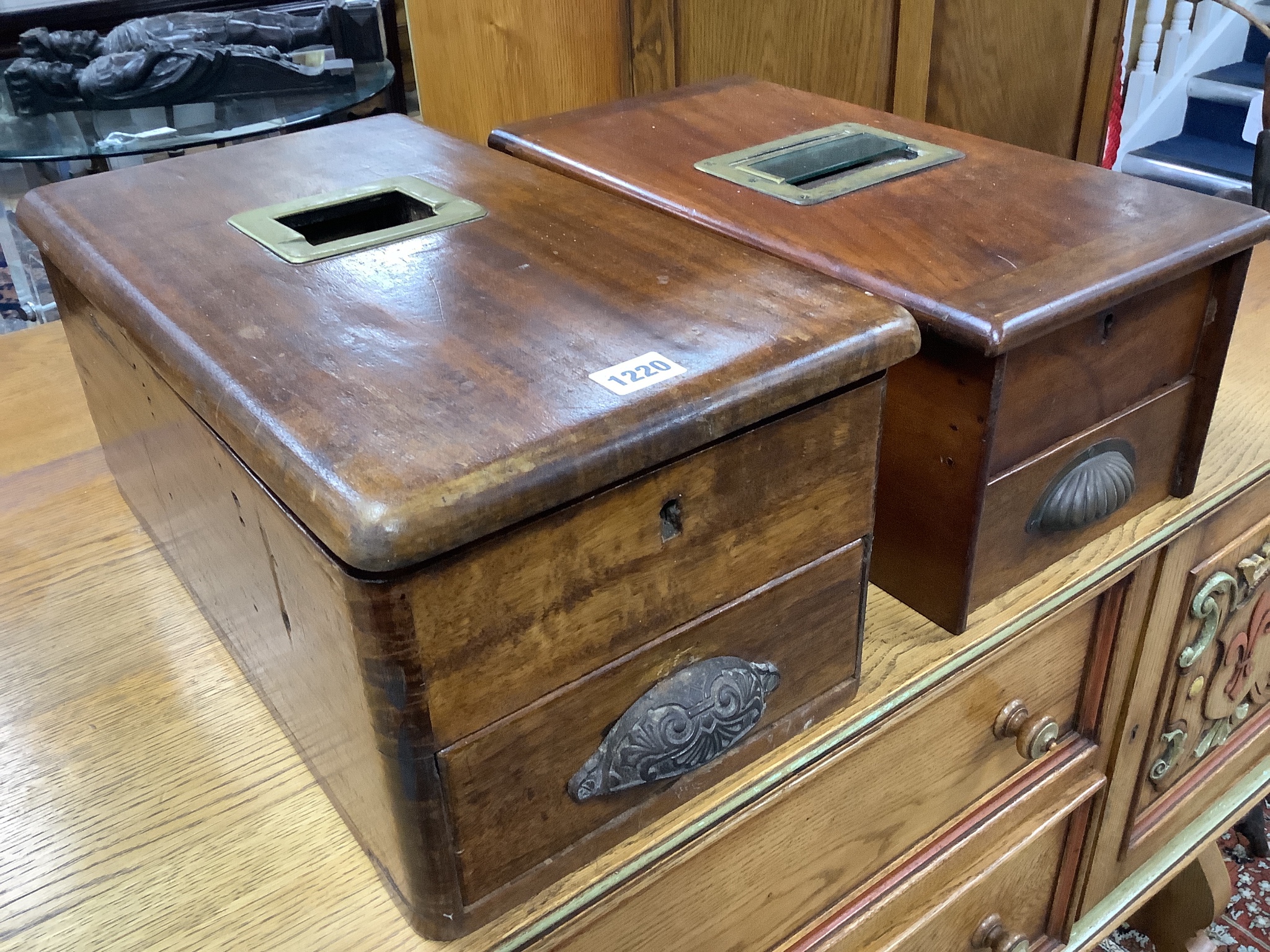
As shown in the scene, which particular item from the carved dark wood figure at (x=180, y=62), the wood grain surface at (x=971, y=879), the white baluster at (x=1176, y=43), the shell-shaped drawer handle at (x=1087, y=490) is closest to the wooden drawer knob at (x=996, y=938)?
the wood grain surface at (x=971, y=879)

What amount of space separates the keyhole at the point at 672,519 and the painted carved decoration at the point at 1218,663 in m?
0.54

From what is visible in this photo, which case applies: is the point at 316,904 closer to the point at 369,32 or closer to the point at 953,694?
the point at 953,694

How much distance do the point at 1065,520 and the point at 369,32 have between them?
8.53 feet

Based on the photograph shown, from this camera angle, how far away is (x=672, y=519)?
0.49m

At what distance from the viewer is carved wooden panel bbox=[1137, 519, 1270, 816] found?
87 cm

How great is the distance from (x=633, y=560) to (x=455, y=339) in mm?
138

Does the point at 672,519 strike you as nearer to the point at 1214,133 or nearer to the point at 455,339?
the point at 455,339

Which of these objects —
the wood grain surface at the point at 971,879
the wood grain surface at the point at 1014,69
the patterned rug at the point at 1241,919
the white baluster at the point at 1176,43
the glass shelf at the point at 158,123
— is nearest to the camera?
Result: the wood grain surface at the point at 971,879

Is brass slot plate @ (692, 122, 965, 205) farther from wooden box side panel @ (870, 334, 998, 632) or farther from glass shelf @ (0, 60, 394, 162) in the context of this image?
glass shelf @ (0, 60, 394, 162)

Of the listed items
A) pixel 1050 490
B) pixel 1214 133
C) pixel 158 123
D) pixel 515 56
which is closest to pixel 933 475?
pixel 1050 490

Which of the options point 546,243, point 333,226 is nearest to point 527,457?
point 546,243

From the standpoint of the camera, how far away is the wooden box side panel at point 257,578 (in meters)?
0.47

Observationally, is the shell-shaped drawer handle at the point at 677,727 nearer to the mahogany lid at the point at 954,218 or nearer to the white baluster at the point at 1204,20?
the mahogany lid at the point at 954,218

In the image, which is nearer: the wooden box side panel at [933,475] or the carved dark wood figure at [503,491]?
the carved dark wood figure at [503,491]
